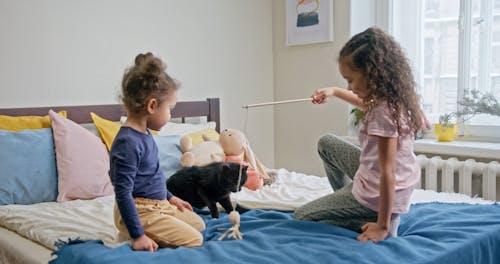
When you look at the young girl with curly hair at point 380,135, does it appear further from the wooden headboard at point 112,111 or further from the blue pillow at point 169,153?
the wooden headboard at point 112,111

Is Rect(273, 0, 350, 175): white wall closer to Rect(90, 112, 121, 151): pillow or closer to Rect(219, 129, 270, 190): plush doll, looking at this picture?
Rect(219, 129, 270, 190): plush doll

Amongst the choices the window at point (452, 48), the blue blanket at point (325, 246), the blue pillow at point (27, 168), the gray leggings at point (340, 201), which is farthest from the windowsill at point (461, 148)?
the blue pillow at point (27, 168)

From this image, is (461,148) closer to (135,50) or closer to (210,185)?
(210,185)

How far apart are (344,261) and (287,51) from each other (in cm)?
242

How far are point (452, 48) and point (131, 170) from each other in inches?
86.3

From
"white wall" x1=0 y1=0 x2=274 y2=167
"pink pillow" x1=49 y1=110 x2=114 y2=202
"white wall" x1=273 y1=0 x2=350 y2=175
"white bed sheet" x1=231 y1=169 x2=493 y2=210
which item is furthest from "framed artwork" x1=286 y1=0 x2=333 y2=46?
"pink pillow" x1=49 y1=110 x2=114 y2=202

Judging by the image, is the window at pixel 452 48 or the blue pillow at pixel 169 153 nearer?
the blue pillow at pixel 169 153

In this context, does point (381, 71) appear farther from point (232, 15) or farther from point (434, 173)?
point (232, 15)

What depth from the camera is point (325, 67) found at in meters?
3.32

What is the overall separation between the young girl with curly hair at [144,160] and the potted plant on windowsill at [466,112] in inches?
70.4

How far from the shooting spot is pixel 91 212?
75.6 inches

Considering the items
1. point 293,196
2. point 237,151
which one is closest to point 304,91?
point 237,151

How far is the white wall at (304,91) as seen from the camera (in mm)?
3238

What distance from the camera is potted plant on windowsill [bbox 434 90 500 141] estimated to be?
2691 mm
